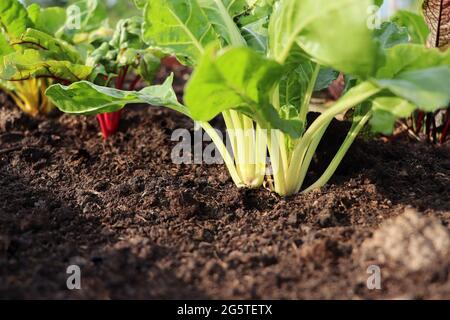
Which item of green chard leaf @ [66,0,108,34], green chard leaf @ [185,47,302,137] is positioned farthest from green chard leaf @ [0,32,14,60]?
green chard leaf @ [185,47,302,137]

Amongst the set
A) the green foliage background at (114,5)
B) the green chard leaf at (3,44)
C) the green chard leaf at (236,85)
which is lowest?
the green chard leaf at (236,85)

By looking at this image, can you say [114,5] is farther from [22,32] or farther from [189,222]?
[189,222]

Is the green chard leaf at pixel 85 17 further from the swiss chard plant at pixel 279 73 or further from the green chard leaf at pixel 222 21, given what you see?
the green chard leaf at pixel 222 21

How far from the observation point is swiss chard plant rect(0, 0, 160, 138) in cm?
227

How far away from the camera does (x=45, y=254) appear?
1548 mm

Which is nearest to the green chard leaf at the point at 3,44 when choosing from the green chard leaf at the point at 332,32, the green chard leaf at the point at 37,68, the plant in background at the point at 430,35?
the green chard leaf at the point at 37,68

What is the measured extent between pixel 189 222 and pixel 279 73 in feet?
A: 1.93

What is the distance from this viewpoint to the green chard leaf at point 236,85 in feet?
4.39

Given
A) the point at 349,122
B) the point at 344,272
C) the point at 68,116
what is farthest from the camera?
the point at 68,116

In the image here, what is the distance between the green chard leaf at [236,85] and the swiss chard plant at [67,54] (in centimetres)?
87

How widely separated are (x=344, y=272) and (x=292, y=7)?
729 mm

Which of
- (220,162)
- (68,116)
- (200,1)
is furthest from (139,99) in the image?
(68,116)

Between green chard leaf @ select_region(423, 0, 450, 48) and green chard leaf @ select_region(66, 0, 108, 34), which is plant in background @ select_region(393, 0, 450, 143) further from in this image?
green chard leaf @ select_region(66, 0, 108, 34)
